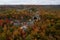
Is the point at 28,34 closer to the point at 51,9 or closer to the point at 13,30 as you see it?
the point at 13,30

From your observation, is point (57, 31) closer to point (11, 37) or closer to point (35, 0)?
point (11, 37)

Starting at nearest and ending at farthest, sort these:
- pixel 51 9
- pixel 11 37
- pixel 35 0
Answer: pixel 11 37 < pixel 51 9 < pixel 35 0

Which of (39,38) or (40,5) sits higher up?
(40,5)

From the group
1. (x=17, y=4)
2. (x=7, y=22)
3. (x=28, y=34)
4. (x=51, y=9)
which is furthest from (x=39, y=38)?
(x=17, y=4)

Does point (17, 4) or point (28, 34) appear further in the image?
point (17, 4)

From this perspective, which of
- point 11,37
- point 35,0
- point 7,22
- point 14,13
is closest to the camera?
point 11,37

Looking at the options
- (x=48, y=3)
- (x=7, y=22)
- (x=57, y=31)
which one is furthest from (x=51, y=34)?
(x=48, y=3)
